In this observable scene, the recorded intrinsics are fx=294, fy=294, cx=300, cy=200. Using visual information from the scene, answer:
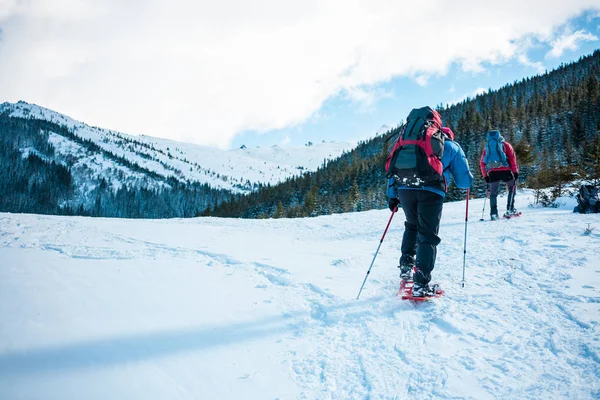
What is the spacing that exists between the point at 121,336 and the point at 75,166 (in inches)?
9242

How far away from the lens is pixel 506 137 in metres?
72.1

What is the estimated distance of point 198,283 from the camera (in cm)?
395

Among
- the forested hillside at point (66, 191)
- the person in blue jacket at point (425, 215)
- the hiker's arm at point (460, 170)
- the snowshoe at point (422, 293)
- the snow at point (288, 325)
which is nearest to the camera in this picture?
the snow at point (288, 325)

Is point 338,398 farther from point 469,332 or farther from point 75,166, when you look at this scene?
point 75,166

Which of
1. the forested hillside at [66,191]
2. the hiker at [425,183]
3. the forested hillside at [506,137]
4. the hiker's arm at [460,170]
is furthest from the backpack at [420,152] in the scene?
the forested hillside at [66,191]

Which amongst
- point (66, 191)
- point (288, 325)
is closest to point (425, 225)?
point (288, 325)

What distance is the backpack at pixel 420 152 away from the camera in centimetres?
371

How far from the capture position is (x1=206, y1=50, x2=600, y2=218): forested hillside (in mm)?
58409

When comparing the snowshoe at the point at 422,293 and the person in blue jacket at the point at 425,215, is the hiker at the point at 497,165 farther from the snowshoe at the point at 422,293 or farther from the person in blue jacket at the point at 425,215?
the snowshoe at the point at 422,293

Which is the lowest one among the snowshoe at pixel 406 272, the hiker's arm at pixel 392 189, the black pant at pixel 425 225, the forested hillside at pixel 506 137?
the snowshoe at pixel 406 272

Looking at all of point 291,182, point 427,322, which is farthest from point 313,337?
point 291,182

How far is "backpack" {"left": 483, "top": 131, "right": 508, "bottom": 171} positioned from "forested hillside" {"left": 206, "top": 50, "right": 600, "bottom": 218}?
918 inches

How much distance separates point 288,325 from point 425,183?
2394mm

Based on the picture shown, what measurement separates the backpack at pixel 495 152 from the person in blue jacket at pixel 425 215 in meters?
6.12
